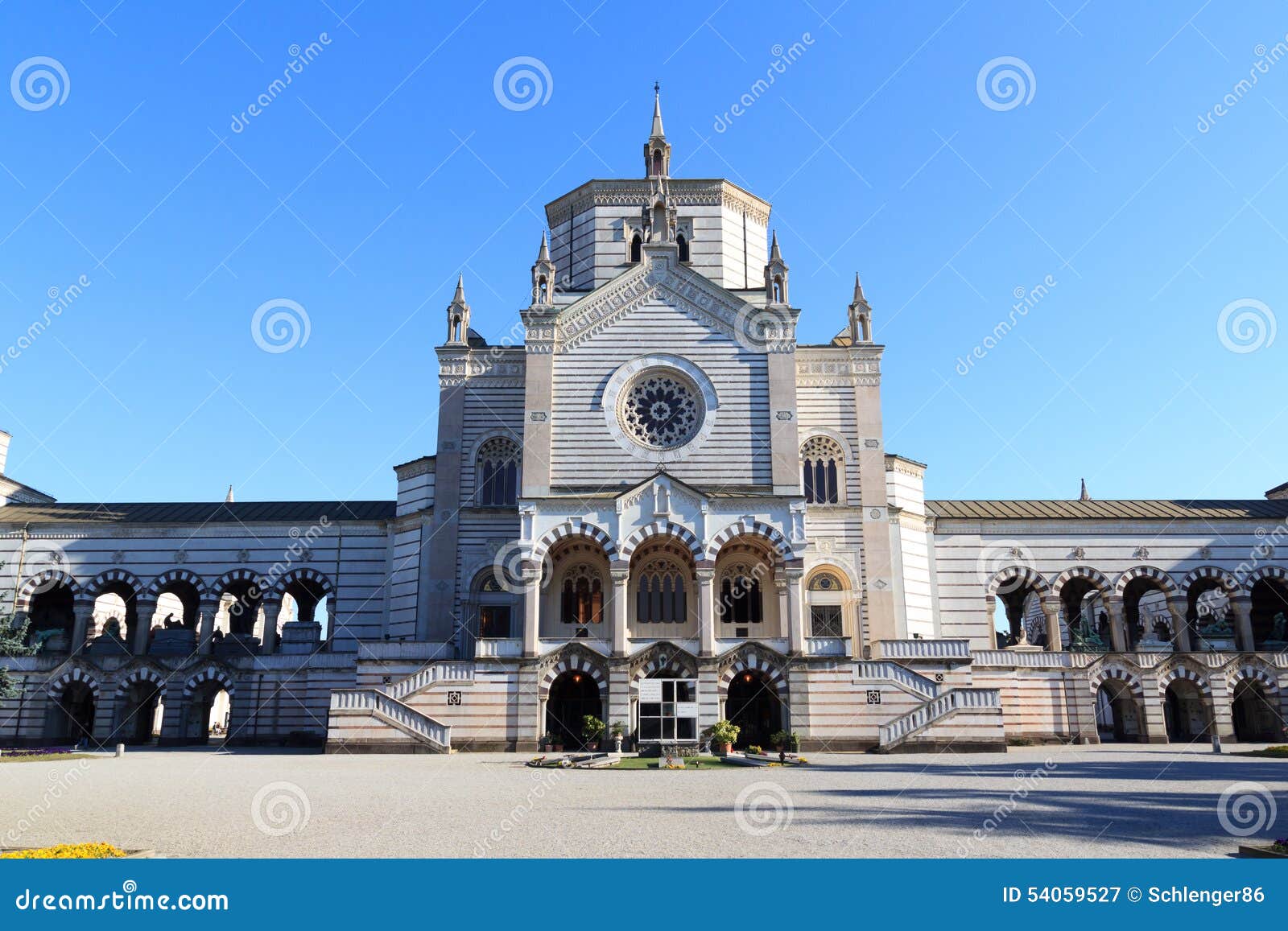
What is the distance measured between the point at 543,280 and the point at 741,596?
52.3 ft

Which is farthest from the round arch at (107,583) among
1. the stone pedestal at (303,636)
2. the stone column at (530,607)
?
the stone column at (530,607)

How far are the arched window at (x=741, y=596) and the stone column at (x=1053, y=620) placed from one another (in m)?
13.6

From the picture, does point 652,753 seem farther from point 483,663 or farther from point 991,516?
point 991,516

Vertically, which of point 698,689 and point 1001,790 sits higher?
point 698,689

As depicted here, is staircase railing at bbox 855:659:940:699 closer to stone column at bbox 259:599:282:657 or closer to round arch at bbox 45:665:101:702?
stone column at bbox 259:599:282:657

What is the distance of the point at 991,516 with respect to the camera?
4400cm

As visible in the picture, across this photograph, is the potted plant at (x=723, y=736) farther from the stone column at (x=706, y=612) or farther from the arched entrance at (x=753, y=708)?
the arched entrance at (x=753, y=708)

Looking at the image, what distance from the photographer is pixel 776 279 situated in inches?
1574

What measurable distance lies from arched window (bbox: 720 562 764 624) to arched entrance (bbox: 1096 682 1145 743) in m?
15.0

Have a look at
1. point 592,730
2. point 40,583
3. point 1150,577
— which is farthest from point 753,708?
point 40,583

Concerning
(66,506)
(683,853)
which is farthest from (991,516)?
(66,506)

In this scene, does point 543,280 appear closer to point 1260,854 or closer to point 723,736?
point 723,736

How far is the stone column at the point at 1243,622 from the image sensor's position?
136 feet

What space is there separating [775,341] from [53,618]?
124ft
